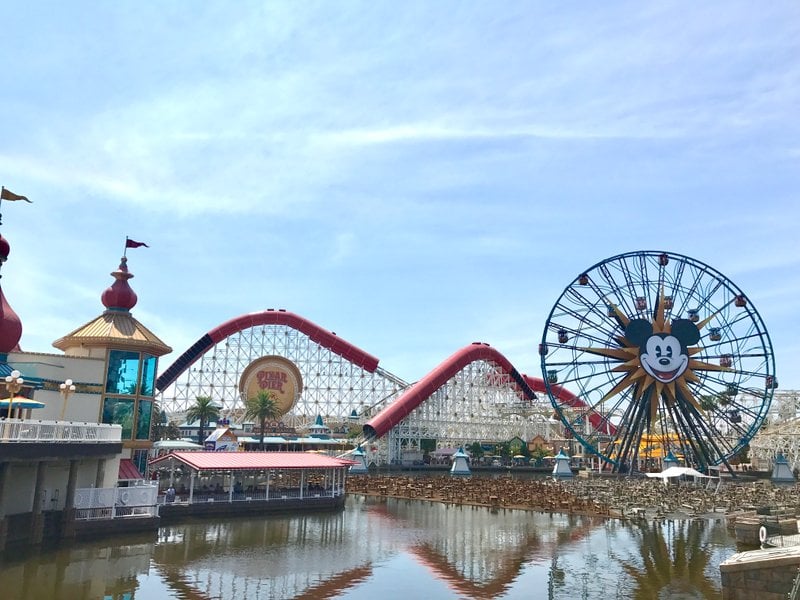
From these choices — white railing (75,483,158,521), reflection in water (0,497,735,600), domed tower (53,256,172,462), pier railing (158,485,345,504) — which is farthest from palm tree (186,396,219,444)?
white railing (75,483,158,521)

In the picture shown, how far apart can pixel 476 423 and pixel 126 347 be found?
5012 centimetres

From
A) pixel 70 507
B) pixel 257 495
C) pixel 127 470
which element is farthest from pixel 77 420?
pixel 257 495

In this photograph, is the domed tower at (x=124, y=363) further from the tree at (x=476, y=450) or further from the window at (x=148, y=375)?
the tree at (x=476, y=450)

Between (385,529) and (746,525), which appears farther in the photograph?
(385,529)

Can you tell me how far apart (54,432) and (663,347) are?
1669 inches

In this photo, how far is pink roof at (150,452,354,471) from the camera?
29.9 meters

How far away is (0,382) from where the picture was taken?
2511cm

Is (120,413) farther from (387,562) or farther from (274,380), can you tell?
(274,380)

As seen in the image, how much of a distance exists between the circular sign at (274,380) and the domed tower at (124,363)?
3755cm

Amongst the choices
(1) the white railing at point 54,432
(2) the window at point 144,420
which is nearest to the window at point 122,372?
(2) the window at point 144,420

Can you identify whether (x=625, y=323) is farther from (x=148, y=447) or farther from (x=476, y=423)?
(x=148, y=447)

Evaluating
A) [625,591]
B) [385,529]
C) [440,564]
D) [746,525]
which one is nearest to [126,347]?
[385,529]

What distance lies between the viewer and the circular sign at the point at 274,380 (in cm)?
6894

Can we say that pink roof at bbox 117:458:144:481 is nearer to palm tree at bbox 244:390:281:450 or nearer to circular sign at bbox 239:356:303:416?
palm tree at bbox 244:390:281:450
